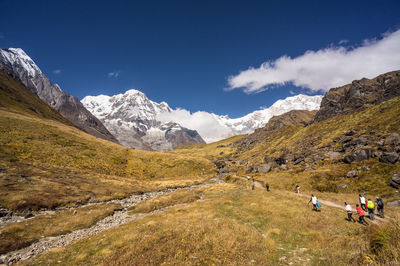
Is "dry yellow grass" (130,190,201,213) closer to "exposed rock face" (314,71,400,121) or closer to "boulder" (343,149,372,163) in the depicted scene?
"boulder" (343,149,372,163)

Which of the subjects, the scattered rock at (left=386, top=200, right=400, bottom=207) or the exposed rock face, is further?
the exposed rock face

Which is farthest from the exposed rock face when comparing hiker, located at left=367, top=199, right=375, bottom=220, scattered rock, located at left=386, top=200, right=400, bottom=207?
hiker, located at left=367, top=199, right=375, bottom=220

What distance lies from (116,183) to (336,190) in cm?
6300

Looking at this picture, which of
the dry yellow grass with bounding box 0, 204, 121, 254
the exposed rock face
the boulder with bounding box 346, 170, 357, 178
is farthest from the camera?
the exposed rock face

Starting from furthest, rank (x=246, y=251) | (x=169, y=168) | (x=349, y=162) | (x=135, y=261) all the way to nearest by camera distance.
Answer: (x=169, y=168) → (x=349, y=162) → (x=246, y=251) → (x=135, y=261)

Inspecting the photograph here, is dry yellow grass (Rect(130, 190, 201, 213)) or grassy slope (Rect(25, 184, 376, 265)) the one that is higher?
grassy slope (Rect(25, 184, 376, 265))

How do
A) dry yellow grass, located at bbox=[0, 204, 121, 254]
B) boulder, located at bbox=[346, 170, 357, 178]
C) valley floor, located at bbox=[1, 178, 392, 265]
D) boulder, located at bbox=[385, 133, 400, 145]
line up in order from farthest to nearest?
boulder, located at bbox=[385, 133, 400, 145], boulder, located at bbox=[346, 170, 357, 178], dry yellow grass, located at bbox=[0, 204, 121, 254], valley floor, located at bbox=[1, 178, 392, 265]

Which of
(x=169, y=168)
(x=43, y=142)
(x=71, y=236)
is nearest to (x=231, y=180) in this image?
(x=169, y=168)

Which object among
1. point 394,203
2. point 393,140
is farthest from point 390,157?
point 394,203

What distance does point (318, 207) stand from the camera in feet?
93.7

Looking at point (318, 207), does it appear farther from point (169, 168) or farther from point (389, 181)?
point (169, 168)

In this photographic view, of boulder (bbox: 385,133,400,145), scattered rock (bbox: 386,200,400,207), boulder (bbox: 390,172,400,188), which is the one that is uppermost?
boulder (bbox: 385,133,400,145)

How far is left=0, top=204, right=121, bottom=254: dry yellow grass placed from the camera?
19.9m

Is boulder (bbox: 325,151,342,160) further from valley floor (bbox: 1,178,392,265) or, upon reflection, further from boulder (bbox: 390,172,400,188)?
valley floor (bbox: 1,178,392,265)
